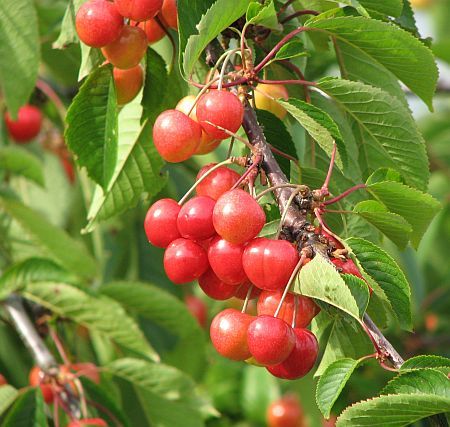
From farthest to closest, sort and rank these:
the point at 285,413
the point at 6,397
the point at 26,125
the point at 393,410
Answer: the point at 285,413 < the point at 26,125 < the point at 6,397 < the point at 393,410

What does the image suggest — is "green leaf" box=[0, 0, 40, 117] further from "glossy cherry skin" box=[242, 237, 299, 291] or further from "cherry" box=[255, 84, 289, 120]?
"glossy cherry skin" box=[242, 237, 299, 291]

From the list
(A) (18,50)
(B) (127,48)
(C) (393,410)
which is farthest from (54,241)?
(C) (393,410)

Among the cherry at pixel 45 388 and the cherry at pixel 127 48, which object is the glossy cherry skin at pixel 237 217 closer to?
the cherry at pixel 127 48

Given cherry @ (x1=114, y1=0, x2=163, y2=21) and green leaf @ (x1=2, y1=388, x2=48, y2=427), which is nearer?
cherry @ (x1=114, y1=0, x2=163, y2=21)

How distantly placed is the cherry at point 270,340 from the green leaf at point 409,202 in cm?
24

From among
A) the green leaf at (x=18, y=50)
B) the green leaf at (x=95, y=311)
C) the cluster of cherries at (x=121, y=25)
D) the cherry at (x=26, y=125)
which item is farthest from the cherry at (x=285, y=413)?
the cluster of cherries at (x=121, y=25)

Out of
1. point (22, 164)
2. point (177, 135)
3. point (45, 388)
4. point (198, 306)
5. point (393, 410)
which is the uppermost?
point (177, 135)

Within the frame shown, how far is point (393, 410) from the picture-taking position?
103 cm

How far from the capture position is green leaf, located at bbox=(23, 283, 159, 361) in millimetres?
1950

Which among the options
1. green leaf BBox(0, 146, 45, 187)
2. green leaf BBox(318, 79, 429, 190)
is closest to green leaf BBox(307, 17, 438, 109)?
green leaf BBox(318, 79, 429, 190)

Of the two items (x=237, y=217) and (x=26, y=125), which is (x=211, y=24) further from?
(x=26, y=125)

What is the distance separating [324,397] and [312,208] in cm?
23

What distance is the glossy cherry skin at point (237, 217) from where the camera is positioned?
41.5 inches

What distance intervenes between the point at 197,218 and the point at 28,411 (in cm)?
81
